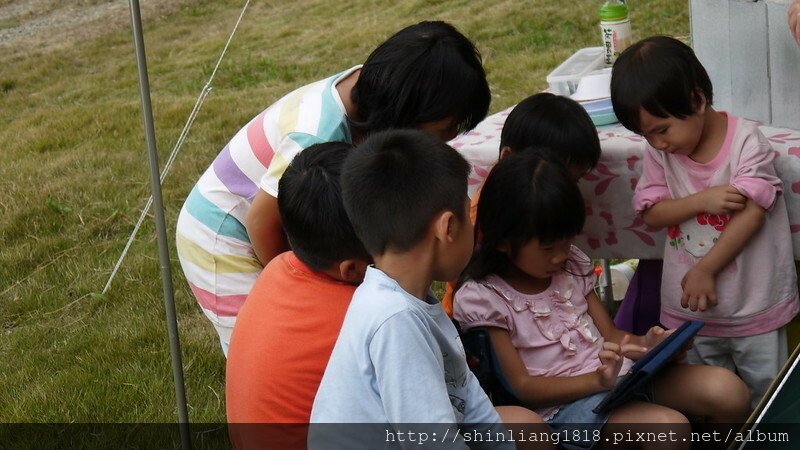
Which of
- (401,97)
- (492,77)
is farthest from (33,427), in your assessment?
(492,77)

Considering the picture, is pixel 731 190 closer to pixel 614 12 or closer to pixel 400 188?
pixel 400 188

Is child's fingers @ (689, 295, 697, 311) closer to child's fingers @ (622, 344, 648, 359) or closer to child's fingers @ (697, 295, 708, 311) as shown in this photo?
child's fingers @ (697, 295, 708, 311)

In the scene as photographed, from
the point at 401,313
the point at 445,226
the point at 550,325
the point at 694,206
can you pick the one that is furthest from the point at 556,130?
the point at 401,313

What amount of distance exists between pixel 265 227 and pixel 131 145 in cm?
382

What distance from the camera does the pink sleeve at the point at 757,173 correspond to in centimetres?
223

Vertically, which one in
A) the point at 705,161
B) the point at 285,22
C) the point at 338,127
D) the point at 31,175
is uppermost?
the point at 338,127

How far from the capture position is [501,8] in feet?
24.9

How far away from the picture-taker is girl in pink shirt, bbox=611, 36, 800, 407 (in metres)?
2.27

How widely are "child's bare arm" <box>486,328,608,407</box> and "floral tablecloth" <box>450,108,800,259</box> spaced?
0.50 m

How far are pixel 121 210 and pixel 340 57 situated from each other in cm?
298

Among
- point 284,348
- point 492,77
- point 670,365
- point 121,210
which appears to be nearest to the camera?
point 284,348

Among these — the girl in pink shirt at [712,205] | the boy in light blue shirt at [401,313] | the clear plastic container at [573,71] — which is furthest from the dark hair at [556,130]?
the boy in light blue shirt at [401,313]

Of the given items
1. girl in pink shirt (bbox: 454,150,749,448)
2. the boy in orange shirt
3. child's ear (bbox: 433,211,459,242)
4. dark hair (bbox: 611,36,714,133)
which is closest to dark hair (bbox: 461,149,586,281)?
girl in pink shirt (bbox: 454,150,749,448)

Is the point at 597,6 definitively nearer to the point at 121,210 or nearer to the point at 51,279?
the point at 121,210
